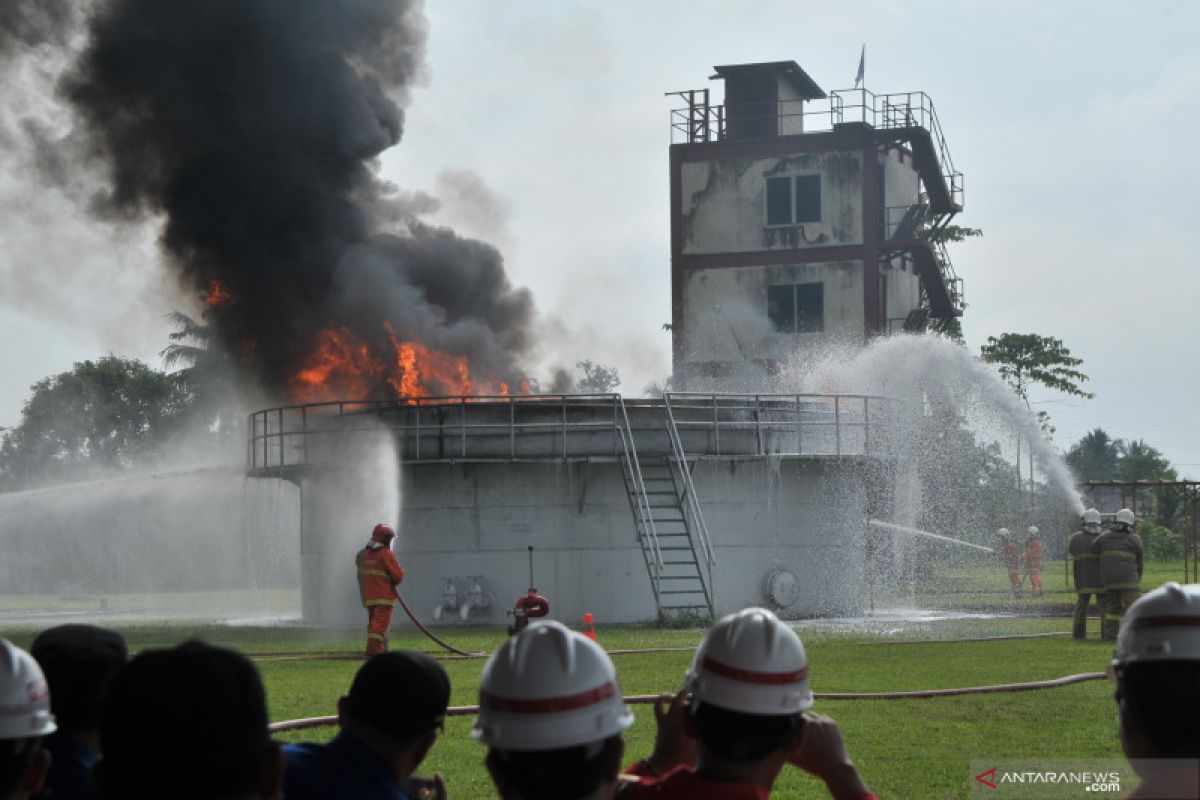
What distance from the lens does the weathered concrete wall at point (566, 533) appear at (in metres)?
25.8

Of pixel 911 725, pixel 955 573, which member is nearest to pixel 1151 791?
pixel 911 725

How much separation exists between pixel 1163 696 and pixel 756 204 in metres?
43.8

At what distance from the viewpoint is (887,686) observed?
1476 cm

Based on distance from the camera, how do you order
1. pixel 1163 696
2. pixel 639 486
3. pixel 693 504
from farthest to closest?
pixel 693 504 < pixel 639 486 < pixel 1163 696

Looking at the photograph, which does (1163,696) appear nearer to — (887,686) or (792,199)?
(887,686)

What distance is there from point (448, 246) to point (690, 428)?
38.9 feet

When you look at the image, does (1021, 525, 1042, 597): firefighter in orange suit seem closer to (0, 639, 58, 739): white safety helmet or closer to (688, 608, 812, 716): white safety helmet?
(688, 608, 812, 716): white safety helmet

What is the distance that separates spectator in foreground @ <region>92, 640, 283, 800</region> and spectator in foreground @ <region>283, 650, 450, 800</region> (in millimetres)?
1243

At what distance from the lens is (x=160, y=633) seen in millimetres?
24781

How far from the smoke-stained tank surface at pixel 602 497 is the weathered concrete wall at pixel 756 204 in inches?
762

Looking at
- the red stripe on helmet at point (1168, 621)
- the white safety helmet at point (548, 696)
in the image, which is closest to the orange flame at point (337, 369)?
the white safety helmet at point (548, 696)

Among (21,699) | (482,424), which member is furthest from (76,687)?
(482,424)

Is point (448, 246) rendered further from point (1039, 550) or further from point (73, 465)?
point (73, 465)

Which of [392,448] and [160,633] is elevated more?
[392,448]
